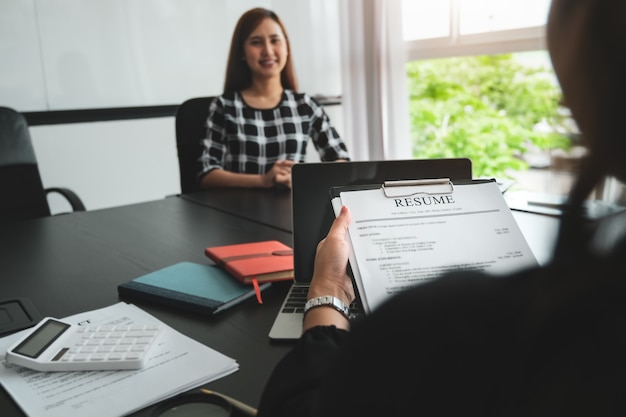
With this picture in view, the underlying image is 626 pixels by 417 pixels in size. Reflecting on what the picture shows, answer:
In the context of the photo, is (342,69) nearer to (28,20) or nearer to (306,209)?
(28,20)

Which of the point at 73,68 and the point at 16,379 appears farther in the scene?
the point at 73,68

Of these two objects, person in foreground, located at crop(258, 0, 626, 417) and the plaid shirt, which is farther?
the plaid shirt

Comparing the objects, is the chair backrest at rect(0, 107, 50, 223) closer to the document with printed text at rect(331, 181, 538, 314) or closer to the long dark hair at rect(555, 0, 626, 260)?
the document with printed text at rect(331, 181, 538, 314)

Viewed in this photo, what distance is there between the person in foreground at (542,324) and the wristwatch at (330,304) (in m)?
0.27

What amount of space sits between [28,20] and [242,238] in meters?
1.93

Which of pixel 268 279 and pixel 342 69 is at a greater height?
pixel 342 69

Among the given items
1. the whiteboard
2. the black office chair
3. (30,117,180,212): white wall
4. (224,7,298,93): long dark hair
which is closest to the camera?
the black office chair

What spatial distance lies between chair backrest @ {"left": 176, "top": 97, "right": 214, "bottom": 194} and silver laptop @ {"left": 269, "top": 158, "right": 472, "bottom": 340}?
1.29 metres

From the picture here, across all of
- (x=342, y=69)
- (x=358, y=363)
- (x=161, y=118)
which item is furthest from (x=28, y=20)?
(x=358, y=363)

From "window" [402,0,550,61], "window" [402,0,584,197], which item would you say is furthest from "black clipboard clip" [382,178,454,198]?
"window" [402,0,584,197]

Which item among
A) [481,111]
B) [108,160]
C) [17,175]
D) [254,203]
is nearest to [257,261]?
[254,203]

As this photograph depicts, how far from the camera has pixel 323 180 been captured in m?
1.05

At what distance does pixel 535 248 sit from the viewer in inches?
46.4

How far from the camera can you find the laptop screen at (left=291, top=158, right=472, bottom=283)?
1.01 m
